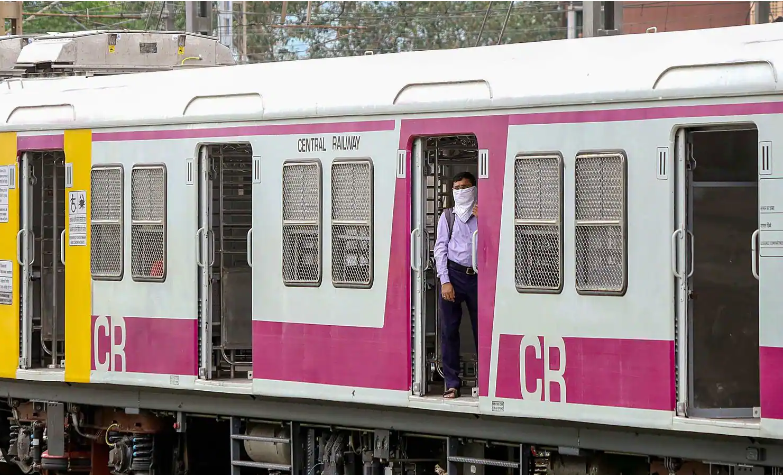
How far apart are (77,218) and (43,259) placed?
0.91 metres

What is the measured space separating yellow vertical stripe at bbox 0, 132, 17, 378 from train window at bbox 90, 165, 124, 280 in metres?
0.96

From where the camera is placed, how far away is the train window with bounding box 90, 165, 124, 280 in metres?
13.1

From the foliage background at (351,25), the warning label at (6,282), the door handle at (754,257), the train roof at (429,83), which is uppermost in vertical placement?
the foliage background at (351,25)

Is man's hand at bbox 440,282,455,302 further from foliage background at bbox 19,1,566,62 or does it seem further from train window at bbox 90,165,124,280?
foliage background at bbox 19,1,566,62

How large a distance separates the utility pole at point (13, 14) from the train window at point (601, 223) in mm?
13406

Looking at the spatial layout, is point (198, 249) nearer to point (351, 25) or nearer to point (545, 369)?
point (545, 369)

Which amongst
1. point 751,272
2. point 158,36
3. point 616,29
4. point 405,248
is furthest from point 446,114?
point 616,29

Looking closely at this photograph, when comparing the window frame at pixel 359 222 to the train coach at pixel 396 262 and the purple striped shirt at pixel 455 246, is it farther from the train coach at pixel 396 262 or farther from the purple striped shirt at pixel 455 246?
the purple striped shirt at pixel 455 246

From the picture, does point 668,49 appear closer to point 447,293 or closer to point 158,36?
point 447,293

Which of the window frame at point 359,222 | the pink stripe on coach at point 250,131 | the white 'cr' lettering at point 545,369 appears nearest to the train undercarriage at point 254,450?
the white 'cr' lettering at point 545,369

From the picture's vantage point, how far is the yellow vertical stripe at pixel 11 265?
13.9m

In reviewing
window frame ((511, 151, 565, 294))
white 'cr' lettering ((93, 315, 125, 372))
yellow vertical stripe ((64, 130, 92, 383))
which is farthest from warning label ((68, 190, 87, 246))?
window frame ((511, 151, 565, 294))

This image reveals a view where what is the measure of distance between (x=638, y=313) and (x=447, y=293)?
5.56ft

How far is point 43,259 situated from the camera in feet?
46.5
